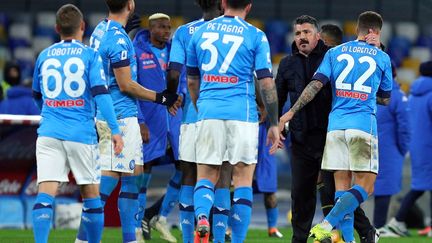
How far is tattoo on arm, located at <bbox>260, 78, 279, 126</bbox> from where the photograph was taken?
31.6 ft

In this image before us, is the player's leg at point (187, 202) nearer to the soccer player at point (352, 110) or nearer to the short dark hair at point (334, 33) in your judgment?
the soccer player at point (352, 110)

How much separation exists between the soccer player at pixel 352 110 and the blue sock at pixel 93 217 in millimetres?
1839

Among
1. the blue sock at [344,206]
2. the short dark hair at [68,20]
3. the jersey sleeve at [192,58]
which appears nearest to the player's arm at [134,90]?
the jersey sleeve at [192,58]

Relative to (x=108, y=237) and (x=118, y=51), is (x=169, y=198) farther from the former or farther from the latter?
(x=118, y=51)

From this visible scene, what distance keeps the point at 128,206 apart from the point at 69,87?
164 cm

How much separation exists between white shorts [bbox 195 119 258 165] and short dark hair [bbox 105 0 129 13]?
1.41 meters

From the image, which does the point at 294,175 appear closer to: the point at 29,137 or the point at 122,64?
the point at 122,64

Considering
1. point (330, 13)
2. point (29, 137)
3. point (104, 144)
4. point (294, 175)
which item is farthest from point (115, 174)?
point (330, 13)

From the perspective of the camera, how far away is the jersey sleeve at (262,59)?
31.5ft

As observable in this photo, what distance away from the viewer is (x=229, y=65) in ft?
A: 31.5

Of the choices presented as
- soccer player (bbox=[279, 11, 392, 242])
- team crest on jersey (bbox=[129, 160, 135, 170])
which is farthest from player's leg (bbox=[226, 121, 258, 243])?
team crest on jersey (bbox=[129, 160, 135, 170])

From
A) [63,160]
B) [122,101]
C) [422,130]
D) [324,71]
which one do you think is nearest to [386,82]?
[324,71]

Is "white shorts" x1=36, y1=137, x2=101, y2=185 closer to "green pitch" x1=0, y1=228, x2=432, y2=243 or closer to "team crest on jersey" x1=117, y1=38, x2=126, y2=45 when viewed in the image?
"team crest on jersey" x1=117, y1=38, x2=126, y2=45

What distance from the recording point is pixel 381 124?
1477 cm
